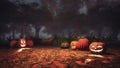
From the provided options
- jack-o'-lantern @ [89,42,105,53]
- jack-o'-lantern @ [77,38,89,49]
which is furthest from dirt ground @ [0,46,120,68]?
jack-o'-lantern @ [77,38,89,49]

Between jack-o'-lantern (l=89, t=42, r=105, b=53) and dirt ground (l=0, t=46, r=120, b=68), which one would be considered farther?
jack-o'-lantern (l=89, t=42, r=105, b=53)

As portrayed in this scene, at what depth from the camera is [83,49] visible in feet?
46.7

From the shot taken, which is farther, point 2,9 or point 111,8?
point 111,8

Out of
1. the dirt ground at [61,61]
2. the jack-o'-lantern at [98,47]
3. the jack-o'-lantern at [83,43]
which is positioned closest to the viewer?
the dirt ground at [61,61]

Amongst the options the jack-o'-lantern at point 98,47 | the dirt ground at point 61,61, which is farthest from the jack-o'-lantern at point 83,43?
the dirt ground at point 61,61

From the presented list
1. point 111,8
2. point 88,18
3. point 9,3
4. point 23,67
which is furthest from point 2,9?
point 23,67

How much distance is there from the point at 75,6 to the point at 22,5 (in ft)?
47.5

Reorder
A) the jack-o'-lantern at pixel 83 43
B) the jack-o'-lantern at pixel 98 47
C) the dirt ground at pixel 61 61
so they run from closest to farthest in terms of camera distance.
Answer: the dirt ground at pixel 61 61, the jack-o'-lantern at pixel 98 47, the jack-o'-lantern at pixel 83 43

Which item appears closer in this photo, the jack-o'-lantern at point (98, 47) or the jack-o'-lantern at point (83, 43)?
the jack-o'-lantern at point (98, 47)

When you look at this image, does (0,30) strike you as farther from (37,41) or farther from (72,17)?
(37,41)

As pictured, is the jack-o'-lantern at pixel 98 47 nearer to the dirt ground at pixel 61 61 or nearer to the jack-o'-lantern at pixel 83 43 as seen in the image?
the dirt ground at pixel 61 61

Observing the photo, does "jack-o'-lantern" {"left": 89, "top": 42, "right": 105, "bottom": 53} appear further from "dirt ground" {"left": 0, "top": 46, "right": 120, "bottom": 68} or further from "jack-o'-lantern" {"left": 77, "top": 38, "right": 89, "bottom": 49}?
"jack-o'-lantern" {"left": 77, "top": 38, "right": 89, "bottom": 49}

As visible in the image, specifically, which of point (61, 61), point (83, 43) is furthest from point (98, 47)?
point (61, 61)

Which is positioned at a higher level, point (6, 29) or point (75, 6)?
point (75, 6)
